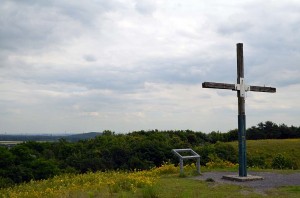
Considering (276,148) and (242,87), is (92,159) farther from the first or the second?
(276,148)

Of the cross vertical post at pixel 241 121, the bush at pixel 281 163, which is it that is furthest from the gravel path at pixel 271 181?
the bush at pixel 281 163

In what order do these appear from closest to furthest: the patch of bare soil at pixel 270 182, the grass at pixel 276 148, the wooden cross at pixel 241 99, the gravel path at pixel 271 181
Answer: the patch of bare soil at pixel 270 182
the gravel path at pixel 271 181
the wooden cross at pixel 241 99
the grass at pixel 276 148

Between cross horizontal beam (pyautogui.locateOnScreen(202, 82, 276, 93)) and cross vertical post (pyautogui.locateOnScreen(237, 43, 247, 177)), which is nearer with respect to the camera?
cross horizontal beam (pyautogui.locateOnScreen(202, 82, 276, 93))

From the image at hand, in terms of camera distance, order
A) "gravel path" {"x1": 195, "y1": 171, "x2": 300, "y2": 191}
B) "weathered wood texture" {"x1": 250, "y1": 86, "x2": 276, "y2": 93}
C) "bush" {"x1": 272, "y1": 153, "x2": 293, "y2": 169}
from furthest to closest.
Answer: "bush" {"x1": 272, "y1": 153, "x2": 293, "y2": 169}
"weathered wood texture" {"x1": 250, "y1": 86, "x2": 276, "y2": 93}
"gravel path" {"x1": 195, "y1": 171, "x2": 300, "y2": 191}

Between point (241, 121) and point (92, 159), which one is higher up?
point (241, 121)

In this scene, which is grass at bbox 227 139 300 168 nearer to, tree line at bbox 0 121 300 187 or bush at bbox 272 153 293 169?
tree line at bbox 0 121 300 187

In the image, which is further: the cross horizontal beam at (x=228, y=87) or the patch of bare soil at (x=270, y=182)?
the cross horizontal beam at (x=228, y=87)

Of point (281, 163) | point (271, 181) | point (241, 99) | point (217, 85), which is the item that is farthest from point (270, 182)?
point (281, 163)

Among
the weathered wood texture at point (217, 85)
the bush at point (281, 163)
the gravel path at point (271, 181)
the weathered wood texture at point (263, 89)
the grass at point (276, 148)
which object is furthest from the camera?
the grass at point (276, 148)

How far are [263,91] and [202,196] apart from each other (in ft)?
19.4

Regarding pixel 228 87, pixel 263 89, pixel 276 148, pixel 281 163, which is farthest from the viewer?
pixel 276 148

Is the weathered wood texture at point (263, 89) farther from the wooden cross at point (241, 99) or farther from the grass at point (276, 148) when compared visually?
the grass at point (276, 148)

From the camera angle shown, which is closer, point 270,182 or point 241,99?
point 270,182

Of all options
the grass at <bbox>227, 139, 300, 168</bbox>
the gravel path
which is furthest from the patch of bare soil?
the grass at <bbox>227, 139, 300, 168</bbox>
